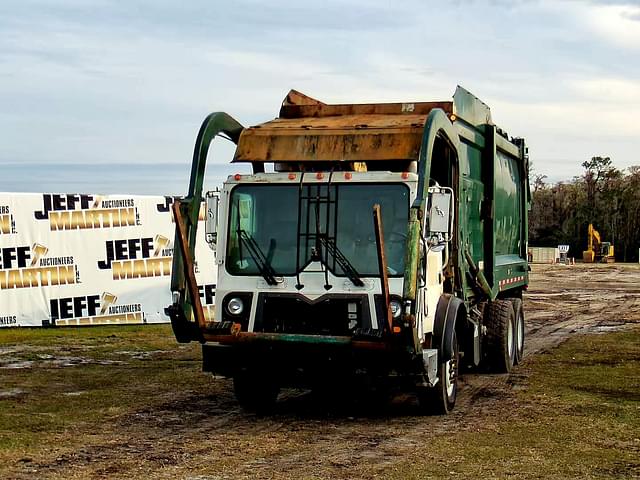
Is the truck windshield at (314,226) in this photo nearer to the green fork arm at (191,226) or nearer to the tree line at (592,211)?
the green fork arm at (191,226)

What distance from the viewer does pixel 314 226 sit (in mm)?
10094

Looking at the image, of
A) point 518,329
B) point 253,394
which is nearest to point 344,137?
point 253,394

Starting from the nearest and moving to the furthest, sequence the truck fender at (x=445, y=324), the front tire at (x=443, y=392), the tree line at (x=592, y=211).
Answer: the truck fender at (x=445, y=324) < the front tire at (x=443, y=392) < the tree line at (x=592, y=211)

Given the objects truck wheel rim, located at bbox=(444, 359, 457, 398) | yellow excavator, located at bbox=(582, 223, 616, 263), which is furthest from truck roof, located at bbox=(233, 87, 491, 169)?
yellow excavator, located at bbox=(582, 223, 616, 263)

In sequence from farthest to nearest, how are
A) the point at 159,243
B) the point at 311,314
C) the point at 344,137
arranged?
1. the point at 159,243
2. the point at 344,137
3. the point at 311,314

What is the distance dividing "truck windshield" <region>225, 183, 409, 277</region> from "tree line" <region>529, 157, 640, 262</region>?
7017cm

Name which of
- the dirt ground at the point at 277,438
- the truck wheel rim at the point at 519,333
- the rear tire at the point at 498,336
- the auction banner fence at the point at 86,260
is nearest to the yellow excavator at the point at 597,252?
the auction banner fence at the point at 86,260

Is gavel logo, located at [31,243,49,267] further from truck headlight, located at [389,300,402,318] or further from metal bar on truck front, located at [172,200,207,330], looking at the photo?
truck headlight, located at [389,300,402,318]

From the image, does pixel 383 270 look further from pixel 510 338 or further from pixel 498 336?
pixel 510 338

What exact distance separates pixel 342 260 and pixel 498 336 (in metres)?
5.15

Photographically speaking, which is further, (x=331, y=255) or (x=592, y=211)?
(x=592, y=211)

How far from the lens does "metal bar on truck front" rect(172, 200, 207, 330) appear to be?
957cm

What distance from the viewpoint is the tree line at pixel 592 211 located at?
7950cm

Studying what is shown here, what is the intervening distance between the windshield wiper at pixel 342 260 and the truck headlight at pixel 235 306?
42.2 inches
